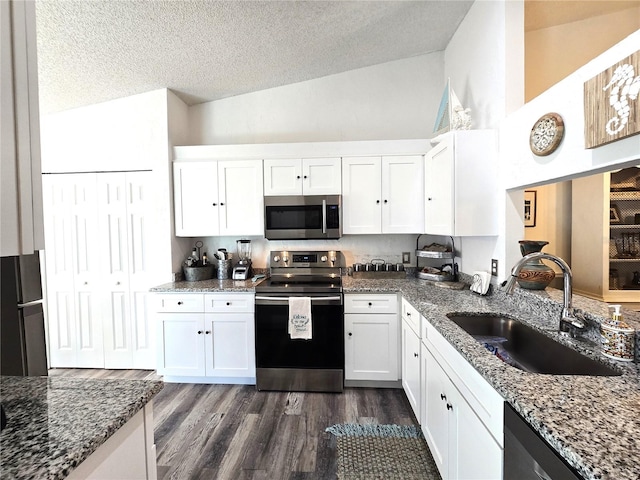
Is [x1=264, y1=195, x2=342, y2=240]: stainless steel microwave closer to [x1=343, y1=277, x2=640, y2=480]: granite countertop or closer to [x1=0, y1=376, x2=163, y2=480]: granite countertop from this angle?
[x1=343, y1=277, x2=640, y2=480]: granite countertop

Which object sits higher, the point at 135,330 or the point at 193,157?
the point at 193,157

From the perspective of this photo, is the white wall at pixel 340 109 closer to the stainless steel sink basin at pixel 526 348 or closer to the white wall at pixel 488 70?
the white wall at pixel 488 70

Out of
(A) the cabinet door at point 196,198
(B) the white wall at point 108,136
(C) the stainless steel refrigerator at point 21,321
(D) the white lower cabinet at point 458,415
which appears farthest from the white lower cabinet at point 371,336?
(B) the white wall at point 108,136

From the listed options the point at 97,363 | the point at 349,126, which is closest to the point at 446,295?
the point at 349,126

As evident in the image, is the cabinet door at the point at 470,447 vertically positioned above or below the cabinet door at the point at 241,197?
below

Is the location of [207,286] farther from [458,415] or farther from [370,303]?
[458,415]

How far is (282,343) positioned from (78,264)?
7.40 ft

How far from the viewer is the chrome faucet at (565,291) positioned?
4.23 feet

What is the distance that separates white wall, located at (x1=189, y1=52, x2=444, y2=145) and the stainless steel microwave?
0.80 m

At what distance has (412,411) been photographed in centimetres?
224

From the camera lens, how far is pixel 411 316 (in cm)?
212

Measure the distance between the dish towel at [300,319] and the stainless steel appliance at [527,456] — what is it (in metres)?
1.68

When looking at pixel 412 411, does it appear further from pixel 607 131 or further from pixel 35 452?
pixel 35 452

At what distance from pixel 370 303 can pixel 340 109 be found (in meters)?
2.05
